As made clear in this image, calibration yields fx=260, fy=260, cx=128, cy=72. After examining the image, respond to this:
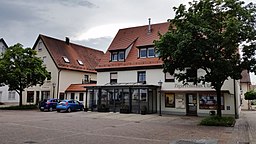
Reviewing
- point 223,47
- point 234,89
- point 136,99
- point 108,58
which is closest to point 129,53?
point 108,58

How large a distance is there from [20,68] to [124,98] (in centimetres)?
1422

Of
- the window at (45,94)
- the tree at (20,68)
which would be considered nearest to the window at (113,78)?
the tree at (20,68)

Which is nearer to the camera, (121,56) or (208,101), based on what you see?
(208,101)

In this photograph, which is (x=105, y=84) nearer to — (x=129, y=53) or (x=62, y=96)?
(x=129, y=53)

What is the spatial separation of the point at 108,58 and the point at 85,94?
6.02 metres

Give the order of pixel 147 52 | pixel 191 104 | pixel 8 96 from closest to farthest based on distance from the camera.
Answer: pixel 191 104, pixel 147 52, pixel 8 96

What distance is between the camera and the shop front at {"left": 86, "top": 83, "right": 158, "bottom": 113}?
27.6 meters

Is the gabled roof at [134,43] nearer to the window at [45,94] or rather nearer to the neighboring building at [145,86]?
the neighboring building at [145,86]

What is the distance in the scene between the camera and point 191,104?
2617cm

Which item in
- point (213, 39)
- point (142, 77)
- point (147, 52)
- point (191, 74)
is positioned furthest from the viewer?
point (147, 52)

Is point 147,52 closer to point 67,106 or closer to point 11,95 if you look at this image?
point 67,106

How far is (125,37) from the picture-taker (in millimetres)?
34250

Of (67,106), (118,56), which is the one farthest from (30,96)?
(118,56)

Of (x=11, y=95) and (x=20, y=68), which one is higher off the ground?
(x=20, y=68)
